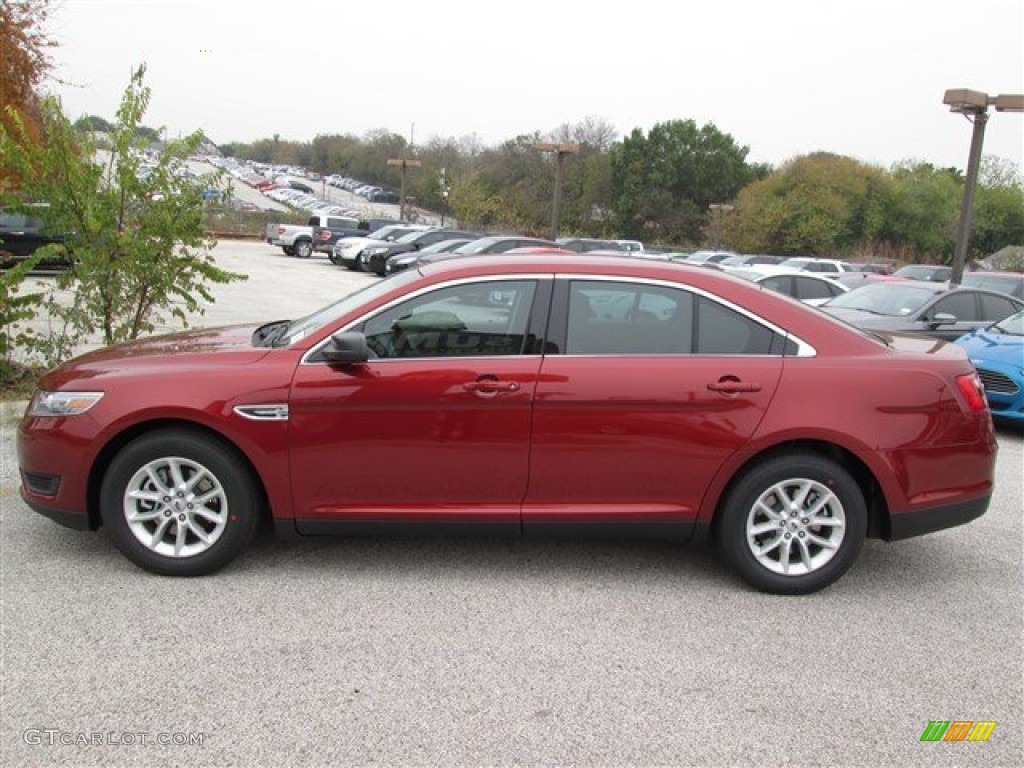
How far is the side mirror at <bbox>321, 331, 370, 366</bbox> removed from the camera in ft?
13.1

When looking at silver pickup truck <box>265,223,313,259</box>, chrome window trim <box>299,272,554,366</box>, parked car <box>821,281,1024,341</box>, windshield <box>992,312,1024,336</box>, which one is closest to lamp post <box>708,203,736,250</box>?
silver pickup truck <box>265,223,313,259</box>

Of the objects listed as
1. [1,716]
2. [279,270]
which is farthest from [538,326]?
[279,270]

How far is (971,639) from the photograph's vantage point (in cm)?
389

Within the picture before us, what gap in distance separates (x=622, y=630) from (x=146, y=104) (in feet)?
20.0

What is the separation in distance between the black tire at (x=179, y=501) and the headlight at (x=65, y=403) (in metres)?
0.28

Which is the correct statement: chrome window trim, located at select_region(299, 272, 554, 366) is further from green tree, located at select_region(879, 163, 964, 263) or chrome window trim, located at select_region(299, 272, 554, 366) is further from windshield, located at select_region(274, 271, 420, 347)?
green tree, located at select_region(879, 163, 964, 263)

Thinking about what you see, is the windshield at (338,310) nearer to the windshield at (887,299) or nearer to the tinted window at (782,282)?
the windshield at (887,299)

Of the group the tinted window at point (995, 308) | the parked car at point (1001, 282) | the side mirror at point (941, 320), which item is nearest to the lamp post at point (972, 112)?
the parked car at point (1001, 282)

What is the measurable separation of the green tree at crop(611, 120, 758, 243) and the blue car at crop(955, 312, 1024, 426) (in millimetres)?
65325

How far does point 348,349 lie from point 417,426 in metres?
0.48

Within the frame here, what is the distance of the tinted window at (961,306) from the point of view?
36.5ft

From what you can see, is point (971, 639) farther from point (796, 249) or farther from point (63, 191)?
point (796, 249)

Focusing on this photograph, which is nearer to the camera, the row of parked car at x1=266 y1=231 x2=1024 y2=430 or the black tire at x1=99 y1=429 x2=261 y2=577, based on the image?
the black tire at x1=99 y1=429 x2=261 y2=577

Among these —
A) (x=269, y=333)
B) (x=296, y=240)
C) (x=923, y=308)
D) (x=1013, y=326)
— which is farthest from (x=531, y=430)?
(x=296, y=240)
